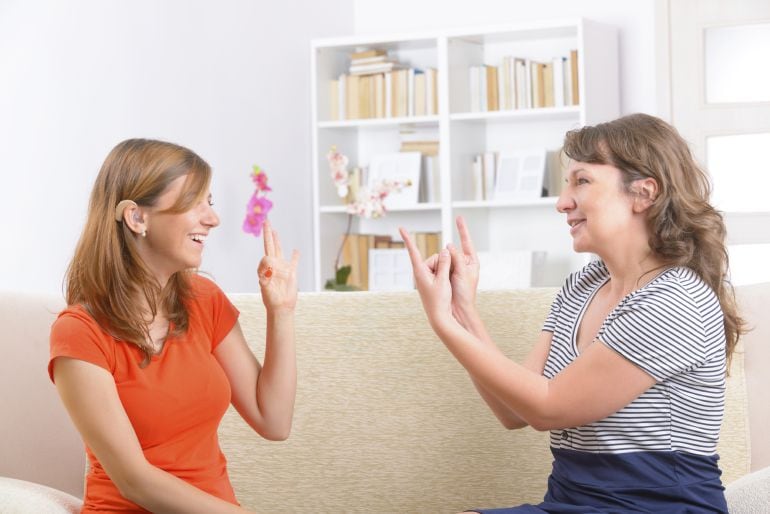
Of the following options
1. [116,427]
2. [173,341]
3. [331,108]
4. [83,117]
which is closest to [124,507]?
[116,427]

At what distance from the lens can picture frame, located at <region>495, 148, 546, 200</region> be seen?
17.9 ft

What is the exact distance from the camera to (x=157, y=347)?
1745 mm

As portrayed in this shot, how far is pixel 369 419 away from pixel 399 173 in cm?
367

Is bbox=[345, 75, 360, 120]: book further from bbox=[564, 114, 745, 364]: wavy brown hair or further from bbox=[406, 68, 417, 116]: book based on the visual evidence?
bbox=[564, 114, 745, 364]: wavy brown hair

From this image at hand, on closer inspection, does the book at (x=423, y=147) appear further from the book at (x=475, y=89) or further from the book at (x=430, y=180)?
the book at (x=475, y=89)

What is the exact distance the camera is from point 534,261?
5.36m

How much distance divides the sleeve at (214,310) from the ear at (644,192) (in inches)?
29.7

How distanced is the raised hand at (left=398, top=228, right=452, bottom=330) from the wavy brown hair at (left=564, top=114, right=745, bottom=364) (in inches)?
11.7

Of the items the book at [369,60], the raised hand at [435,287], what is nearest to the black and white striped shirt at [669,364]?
the raised hand at [435,287]

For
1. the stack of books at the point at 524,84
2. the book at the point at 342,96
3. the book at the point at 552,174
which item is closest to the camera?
the stack of books at the point at 524,84

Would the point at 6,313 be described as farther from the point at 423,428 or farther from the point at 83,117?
the point at 83,117

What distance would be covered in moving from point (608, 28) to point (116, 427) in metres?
4.45

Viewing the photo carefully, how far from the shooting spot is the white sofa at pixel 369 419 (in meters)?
2.06

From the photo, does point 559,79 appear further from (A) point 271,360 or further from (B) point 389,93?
(A) point 271,360
